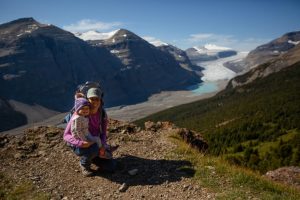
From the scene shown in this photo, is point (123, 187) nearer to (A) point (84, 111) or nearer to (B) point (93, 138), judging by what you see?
(B) point (93, 138)

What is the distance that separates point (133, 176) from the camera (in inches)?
607

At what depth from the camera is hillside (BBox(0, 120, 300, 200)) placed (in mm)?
13422

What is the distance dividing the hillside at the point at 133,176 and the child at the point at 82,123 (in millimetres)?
1857

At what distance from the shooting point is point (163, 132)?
22.9m

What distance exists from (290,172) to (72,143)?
1939cm

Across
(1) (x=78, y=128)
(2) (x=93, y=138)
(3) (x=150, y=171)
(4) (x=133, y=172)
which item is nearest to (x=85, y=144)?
(2) (x=93, y=138)

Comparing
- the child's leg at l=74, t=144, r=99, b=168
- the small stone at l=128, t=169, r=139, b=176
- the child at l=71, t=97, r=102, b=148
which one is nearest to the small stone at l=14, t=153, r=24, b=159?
the child's leg at l=74, t=144, r=99, b=168

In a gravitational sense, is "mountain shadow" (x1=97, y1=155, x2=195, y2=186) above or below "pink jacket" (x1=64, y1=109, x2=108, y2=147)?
below

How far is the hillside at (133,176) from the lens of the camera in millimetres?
13422

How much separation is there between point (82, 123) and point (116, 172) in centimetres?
286

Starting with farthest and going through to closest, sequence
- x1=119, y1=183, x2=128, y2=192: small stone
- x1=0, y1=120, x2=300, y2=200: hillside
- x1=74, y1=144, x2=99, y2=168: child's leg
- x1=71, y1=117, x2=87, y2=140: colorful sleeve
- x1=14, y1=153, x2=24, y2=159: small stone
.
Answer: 1. x1=14, y1=153, x2=24, y2=159: small stone
2. x1=74, y1=144, x2=99, y2=168: child's leg
3. x1=71, y1=117, x2=87, y2=140: colorful sleeve
4. x1=119, y1=183, x2=128, y2=192: small stone
5. x1=0, y1=120, x2=300, y2=200: hillside

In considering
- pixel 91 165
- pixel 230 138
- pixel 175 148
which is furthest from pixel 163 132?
pixel 230 138

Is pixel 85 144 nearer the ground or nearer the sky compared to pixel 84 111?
nearer the ground

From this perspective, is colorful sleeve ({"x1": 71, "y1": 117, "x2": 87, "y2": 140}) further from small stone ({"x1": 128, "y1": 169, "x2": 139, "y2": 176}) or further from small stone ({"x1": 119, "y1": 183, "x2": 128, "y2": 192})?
small stone ({"x1": 119, "y1": 183, "x2": 128, "y2": 192})
